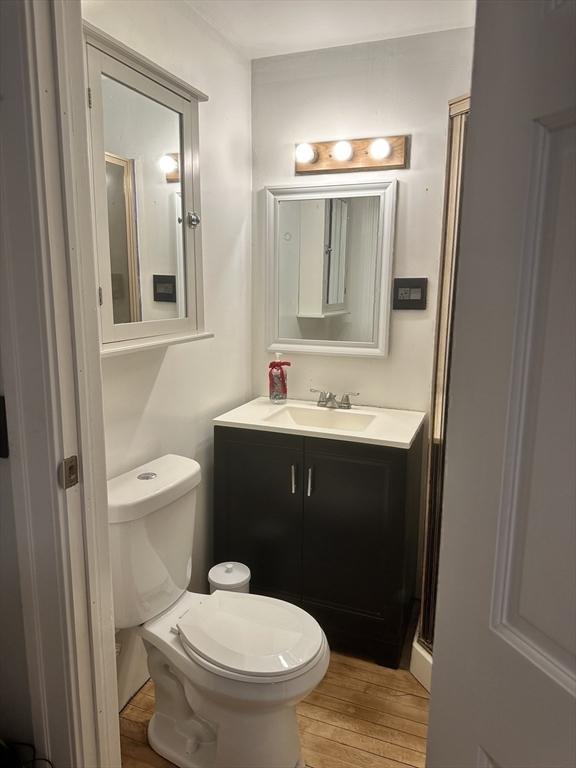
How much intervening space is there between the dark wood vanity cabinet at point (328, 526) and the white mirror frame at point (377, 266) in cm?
51

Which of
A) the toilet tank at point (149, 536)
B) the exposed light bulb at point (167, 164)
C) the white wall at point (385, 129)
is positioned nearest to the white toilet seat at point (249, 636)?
the toilet tank at point (149, 536)

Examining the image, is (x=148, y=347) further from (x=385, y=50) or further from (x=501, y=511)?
(x=385, y=50)

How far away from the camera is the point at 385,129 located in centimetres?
221

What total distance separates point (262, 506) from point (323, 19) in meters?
1.89

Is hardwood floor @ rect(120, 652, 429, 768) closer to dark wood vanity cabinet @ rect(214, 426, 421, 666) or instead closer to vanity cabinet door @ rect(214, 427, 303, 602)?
dark wood vanity cabinet @ rect(214, 426, 421, 666)

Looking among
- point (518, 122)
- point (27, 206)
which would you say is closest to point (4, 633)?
point (27, 206)

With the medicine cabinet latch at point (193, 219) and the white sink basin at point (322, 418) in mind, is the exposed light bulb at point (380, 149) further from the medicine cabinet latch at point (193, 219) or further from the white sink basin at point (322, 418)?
the white sink basin at point (322, 418)

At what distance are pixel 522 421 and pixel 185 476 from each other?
1.29 meters

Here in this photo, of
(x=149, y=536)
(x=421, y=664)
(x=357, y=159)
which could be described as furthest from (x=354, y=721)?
(x=357, y=159)

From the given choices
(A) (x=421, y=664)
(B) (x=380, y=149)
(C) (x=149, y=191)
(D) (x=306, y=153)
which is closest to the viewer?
(C) (x=149, y=191)

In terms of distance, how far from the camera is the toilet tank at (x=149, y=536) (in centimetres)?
153

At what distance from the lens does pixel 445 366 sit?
179 centimetres

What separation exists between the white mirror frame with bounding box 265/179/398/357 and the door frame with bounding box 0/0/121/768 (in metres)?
1.45

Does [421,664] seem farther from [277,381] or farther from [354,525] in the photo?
[277,381]
